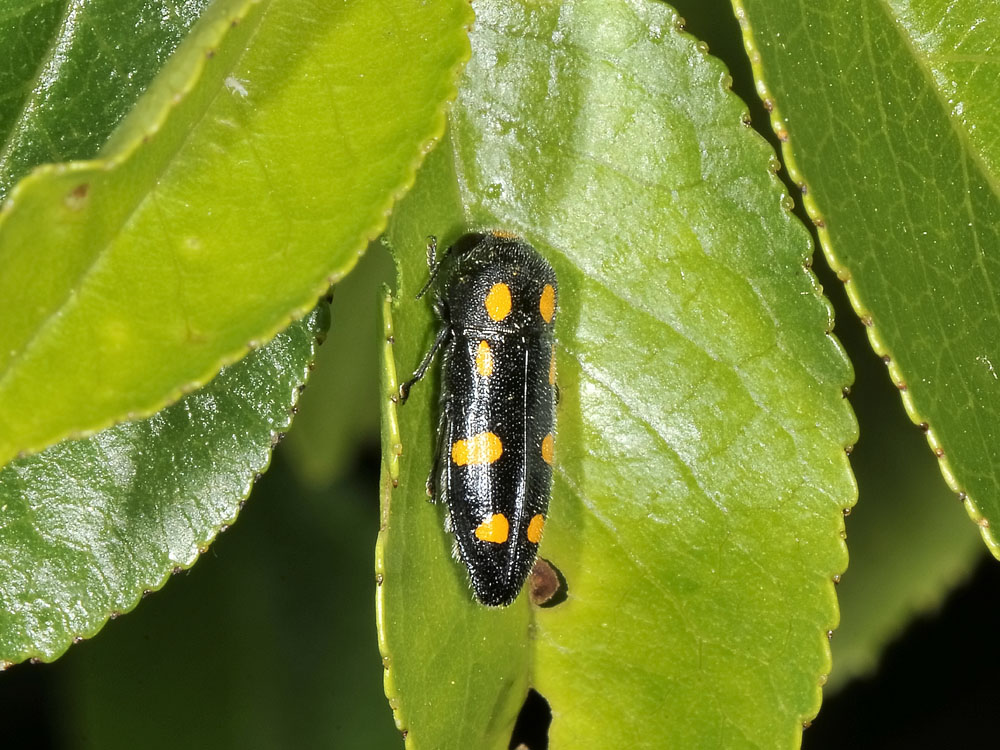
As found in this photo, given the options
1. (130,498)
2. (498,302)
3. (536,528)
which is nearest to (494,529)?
(536,528)

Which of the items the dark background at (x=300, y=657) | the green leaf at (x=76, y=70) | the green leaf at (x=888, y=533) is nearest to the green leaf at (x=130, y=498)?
the green leaf at (x=76, y=70)

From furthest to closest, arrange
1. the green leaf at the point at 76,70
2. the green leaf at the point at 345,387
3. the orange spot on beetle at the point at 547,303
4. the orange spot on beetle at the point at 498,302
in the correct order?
the green leaf at the point at 345,387 → the orange spot on beetle at the point at 498,302 → the orange spot on beetle at the point at 547,303 → the green leaf at the point at 76,70

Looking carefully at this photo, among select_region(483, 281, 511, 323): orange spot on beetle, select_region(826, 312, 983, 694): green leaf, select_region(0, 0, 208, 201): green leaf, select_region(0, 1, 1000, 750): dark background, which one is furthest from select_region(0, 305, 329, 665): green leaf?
select_region(826, 312, 983, 694): green leaf

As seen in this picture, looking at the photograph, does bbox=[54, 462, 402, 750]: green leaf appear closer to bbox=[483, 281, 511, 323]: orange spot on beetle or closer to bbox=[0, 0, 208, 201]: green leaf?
bbox=[483, 281, 511, 323]: orange spot on beetle

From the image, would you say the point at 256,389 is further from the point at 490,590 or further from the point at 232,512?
the point at 490,590

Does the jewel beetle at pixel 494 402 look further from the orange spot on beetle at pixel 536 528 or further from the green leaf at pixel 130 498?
the green leaf at pixel 130 498

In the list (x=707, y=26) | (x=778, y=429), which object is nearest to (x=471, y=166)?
(x=778, y=429)
